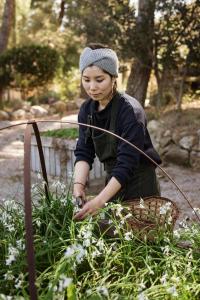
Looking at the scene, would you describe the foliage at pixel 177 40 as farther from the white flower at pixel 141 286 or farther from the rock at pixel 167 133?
the white flower at pixel 141 286

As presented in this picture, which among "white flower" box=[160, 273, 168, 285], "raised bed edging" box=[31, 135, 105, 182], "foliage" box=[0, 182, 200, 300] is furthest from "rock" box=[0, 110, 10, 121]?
"white flower" box=[160, 273, 168, 285]

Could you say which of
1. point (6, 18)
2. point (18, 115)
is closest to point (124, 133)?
point (18, 115)

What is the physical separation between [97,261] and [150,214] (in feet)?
1.05

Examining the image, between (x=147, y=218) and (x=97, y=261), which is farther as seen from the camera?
(x=147, y=218)

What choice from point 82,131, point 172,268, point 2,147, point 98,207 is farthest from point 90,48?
point 2,147

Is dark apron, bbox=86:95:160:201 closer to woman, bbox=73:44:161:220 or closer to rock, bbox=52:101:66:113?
woman, bbox=73:44:161:220

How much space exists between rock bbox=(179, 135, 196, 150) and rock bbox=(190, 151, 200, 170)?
4.0 inches

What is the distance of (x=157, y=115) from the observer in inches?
312

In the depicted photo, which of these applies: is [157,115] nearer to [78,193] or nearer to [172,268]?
[78,193]

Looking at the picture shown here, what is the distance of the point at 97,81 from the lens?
2240mm

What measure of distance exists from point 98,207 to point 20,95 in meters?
13.8

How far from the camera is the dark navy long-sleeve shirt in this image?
214 centimetres

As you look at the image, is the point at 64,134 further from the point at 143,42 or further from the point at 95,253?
the point at 95,253

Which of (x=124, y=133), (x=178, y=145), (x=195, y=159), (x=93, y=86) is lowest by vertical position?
(x=195, y=159)
